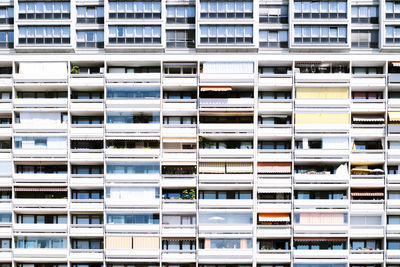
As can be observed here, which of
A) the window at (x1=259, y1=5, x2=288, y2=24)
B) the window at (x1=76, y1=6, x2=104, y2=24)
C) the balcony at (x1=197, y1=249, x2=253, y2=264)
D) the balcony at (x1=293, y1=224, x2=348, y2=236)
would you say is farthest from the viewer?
the window at (x1=76, y1=6, x2=104, y2=24)

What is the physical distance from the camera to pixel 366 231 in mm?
43812

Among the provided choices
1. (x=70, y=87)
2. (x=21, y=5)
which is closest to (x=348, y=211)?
(x=70, y=87)

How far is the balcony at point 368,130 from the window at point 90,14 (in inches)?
969

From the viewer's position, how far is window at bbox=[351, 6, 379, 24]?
45.5m

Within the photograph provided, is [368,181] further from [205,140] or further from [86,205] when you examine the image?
[86,205]

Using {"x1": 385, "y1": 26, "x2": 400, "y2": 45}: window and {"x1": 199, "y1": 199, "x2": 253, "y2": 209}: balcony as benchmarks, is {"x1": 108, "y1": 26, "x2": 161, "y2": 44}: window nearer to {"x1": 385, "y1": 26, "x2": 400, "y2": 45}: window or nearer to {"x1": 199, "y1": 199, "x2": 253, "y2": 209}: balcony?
{"x1": 199, "y1": 199, "x2": 253, "y2": 209}: balcony

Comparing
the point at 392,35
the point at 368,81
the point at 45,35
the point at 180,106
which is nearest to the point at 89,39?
the point at 45,35

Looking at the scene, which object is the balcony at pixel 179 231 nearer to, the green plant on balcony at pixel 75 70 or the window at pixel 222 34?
the green plant on balcony at pixel 75 70

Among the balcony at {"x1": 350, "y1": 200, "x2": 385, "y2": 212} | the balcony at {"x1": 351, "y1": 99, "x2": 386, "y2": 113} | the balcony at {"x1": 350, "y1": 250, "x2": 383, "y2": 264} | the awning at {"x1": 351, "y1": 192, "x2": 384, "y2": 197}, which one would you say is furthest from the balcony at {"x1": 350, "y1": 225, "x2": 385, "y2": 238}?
the balcony at {"x1": 351, "y1": 99, "x2": 386, "y2": 113}

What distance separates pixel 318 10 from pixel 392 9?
21.5 ft

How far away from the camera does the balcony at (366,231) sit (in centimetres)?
4372

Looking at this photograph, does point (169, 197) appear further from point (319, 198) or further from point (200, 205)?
point (319, 198)

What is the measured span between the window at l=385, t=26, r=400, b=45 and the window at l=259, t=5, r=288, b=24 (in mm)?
8979

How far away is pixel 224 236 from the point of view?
144 ft
